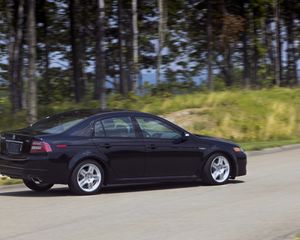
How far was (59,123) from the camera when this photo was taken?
12.1 metres

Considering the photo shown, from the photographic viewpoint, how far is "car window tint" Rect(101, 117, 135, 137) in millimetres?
12211

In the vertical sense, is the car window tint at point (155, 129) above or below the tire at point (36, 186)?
above

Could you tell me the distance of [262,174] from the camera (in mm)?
15227

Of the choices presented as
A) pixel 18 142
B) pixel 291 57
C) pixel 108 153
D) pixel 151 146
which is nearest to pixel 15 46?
pixel 151 146

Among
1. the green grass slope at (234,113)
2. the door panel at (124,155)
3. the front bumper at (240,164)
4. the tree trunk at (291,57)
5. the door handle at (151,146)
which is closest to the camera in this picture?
the door panel at (124,155)

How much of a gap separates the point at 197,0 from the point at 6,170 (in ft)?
87.4

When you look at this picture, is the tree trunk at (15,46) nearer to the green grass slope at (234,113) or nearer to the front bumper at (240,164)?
the green grass slope at (234,113)

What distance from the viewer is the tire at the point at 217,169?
1316cm

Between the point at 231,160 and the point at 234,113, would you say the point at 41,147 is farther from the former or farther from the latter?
the point at 234,113

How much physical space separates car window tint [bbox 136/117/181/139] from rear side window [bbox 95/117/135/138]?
0.25 meters

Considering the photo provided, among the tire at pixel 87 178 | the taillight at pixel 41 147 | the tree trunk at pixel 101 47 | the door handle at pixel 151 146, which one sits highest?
the tree trunk at pixel 101 47

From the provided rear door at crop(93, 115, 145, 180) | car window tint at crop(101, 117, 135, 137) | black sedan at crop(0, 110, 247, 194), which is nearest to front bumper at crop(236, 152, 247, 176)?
black sedan at crop(0, 110, 247, 194)

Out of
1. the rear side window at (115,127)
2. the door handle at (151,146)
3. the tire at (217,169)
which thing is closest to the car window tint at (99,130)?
the rear side window at (115,127)

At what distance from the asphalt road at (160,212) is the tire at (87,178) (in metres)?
0.16
